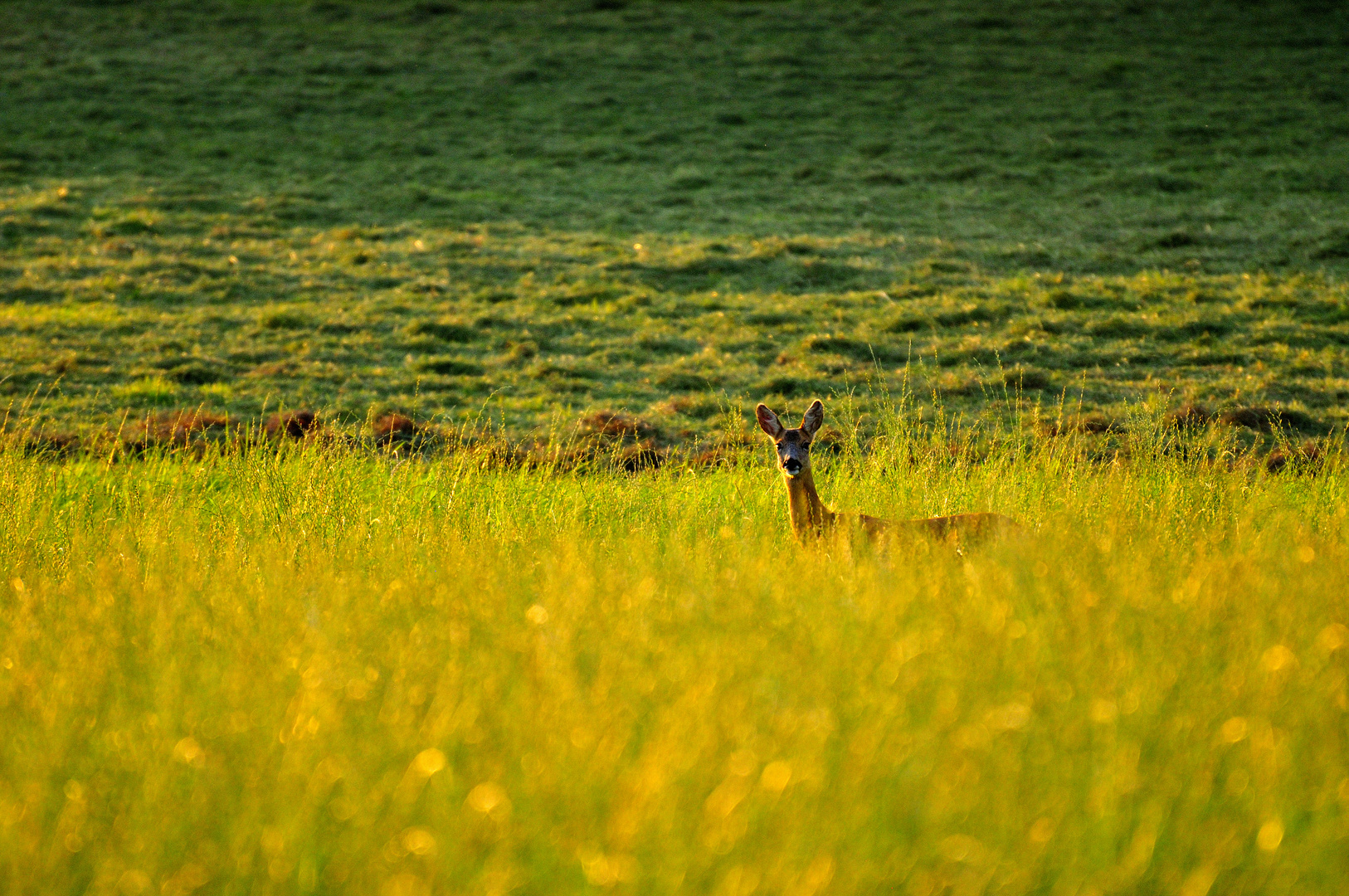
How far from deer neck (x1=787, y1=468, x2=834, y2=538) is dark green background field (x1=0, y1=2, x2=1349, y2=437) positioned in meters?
5.16

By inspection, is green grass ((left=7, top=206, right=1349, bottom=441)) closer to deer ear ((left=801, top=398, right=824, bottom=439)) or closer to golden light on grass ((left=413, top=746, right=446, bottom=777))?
deer ear ((left=801, top=398, right=824, bottom=439))

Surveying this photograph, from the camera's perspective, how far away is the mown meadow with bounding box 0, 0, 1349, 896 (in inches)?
171

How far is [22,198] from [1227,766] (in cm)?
2942

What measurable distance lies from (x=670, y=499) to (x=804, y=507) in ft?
3.85

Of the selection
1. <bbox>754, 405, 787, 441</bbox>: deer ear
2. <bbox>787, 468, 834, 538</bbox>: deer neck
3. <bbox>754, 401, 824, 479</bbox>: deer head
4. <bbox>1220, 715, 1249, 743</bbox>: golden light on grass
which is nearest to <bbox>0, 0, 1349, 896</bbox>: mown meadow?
<bbox>1220, 715, 1249, 743</bbox>: golden light on grass

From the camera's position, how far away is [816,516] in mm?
9555

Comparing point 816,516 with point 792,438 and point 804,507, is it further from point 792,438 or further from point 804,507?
point 792,438

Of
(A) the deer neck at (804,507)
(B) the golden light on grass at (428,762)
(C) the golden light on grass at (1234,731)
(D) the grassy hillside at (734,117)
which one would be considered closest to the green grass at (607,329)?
(D) the grassy hillside at (734,117)

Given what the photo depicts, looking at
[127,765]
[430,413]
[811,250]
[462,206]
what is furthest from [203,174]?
[127,765]

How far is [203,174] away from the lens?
3122 centimetres

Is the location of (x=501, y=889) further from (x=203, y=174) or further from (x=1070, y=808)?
(x=203, y=174)

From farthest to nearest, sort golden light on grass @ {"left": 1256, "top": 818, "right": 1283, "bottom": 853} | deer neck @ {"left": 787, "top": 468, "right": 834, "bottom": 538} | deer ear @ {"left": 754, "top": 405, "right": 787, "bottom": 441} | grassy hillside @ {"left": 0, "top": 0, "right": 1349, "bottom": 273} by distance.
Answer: grassy hillside @ {"left": 0, "top": 0, "right": 1349, "bottom": 273} < deer ear @ {"left": 754, "top": 405, "right": 787, "bottom": 441} < deer neck @ {"left": 787, "top": 468, "right": 834, "bottom": 538} < golden light on grass @ {"left": 1256, "top": 818, "right": 1283, "bottom": 853}

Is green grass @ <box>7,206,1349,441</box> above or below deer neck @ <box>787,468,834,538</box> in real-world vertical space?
below

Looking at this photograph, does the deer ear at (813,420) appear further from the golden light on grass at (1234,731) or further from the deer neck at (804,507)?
the golden light on grass at (1234,731)
